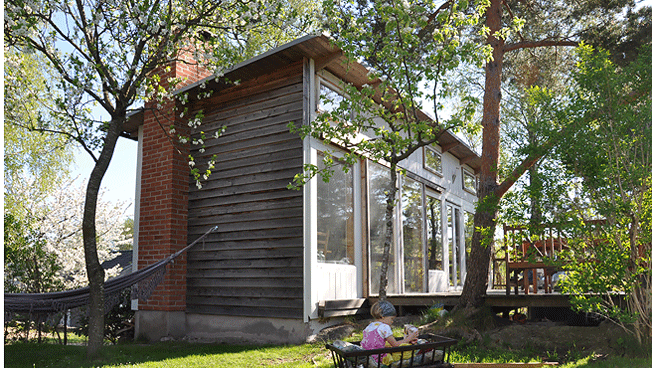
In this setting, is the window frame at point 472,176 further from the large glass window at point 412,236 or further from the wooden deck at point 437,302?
the wooden deck at point 437,302

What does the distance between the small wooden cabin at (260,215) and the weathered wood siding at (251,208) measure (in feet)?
0.05

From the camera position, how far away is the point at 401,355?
2.91 meters

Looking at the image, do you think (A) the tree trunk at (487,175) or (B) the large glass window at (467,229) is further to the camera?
(B) the large glass window at (467,229)

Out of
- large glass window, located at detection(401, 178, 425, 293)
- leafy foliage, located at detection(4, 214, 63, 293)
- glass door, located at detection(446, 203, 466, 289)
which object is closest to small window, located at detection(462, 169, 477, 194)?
glass door, located at detection(446, 203, 466, 289)

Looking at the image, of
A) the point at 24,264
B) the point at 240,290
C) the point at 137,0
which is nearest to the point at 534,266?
the point at 240,290

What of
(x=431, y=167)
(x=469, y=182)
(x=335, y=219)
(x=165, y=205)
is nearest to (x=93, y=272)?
(x=165, y=205)

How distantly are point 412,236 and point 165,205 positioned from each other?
14.0ft

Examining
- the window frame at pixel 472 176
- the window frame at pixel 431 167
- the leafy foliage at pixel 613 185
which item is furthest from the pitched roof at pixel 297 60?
the window frame at pixel 472 176

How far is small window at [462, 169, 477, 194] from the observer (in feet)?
42.9

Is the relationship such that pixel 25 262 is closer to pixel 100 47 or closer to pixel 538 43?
pixel 100 47

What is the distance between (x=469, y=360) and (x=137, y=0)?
15.9 feet

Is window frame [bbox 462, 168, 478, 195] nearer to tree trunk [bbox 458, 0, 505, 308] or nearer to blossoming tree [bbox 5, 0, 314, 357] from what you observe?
tree trunk [bbox 458, 0, 505, 308]

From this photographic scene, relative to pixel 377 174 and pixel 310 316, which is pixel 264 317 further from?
pixel 377 174

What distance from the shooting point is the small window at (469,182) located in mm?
13070
